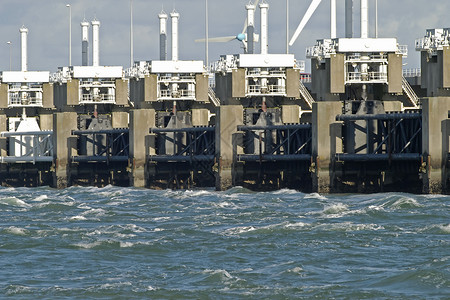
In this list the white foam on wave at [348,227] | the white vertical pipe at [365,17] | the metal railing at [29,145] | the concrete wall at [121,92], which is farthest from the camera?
the metal railing at [29,145]

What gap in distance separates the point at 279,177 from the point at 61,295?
55.0m

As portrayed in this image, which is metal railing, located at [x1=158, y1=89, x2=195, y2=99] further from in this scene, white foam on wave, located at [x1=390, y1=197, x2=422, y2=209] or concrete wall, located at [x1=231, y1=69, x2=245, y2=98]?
white foam on wave, located at [x1=390, y1=197, x2=422, y2=209]

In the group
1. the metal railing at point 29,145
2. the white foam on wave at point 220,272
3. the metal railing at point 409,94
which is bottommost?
the white foam on wave at point 220,272

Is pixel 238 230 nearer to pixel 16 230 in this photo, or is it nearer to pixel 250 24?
pixel 16 230

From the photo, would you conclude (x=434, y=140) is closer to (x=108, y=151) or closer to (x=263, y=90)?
(x=263, y=90)

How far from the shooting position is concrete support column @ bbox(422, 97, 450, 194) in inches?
2766

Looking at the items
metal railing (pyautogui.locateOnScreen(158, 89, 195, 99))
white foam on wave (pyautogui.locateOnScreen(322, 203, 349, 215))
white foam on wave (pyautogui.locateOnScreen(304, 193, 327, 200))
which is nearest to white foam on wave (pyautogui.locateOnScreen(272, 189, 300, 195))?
white foam on wave (pyautogui.locateOnScreen(304, 193, 327, 200))

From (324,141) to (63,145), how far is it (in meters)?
37.3

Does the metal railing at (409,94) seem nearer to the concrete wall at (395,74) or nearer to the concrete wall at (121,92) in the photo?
the concrete wall at (395,74)

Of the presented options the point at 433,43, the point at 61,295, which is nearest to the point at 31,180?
the point at 433,43

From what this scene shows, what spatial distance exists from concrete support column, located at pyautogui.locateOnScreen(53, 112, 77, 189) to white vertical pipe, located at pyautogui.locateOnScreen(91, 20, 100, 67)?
1108cm

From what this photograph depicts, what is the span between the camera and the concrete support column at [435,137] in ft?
230

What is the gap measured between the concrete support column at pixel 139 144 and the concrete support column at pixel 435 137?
3474 cm

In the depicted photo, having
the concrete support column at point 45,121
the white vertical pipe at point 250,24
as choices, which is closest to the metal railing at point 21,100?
the concrete support column at point 45,121
